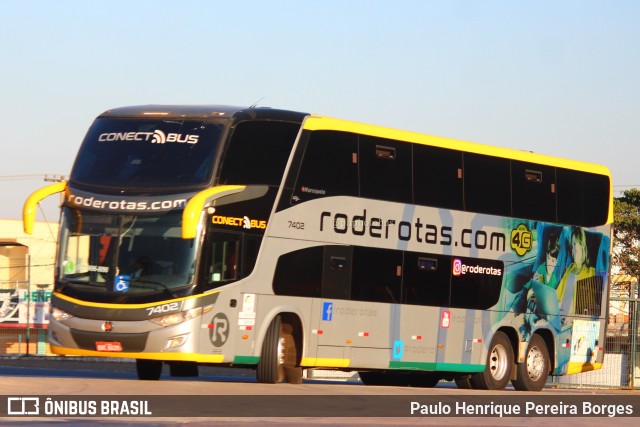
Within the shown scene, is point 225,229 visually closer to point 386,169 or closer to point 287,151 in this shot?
point 287,151

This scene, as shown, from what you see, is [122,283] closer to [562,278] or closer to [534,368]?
[534,368]

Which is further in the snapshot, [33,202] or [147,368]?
[147,368]

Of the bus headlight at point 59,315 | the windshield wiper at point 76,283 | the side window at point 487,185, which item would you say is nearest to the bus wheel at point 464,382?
the side window at point 487,185

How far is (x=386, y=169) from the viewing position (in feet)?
75.3

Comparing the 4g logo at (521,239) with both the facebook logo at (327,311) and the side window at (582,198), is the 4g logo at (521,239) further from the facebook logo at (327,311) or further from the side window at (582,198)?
the facebook logo at (327,311)

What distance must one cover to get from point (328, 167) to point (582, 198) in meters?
6.89

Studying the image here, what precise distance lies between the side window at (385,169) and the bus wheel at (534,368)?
14.7ft

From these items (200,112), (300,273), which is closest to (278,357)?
(300,273)

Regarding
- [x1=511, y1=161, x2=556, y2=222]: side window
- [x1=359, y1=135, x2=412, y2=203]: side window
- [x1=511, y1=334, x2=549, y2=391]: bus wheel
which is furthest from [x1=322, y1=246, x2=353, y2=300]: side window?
[x1=511, y1=334, x2=549, y2=391]: bus wheel

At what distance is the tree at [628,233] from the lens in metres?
75.6

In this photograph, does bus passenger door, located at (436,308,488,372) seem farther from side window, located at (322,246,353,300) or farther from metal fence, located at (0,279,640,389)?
metal fence, located at (0,279,640,389)

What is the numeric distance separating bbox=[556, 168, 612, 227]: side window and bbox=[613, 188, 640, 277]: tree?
48413 mm

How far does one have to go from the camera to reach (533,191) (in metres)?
25.7

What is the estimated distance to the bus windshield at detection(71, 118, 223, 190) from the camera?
66.8 feet
